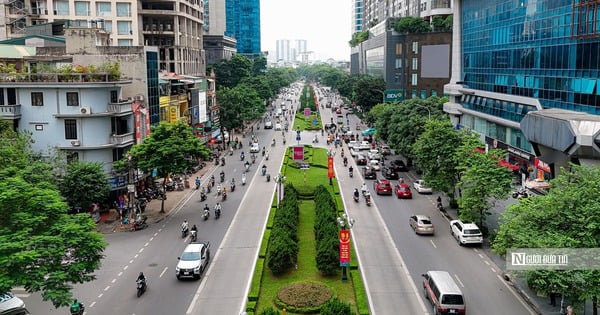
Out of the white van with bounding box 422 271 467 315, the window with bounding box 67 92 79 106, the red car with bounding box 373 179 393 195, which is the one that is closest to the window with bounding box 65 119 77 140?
the window with bounding box 67 92 79 106

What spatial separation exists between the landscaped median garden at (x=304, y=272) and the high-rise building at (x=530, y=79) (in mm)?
15111

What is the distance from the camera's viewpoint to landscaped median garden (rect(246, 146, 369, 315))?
27.1 metres

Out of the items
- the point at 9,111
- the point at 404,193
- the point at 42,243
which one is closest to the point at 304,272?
the point at 42,243

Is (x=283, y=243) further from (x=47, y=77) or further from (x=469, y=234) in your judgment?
(x=47, y=77)

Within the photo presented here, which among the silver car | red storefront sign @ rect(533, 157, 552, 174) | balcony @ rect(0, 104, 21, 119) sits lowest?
the silver car

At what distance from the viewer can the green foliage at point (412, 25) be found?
11031 cm

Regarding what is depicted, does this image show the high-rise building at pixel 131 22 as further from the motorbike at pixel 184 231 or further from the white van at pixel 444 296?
the white van at pixel 444 296

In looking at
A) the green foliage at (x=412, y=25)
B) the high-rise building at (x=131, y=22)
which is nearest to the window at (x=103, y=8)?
the high-rise building at (x=131, y=22)

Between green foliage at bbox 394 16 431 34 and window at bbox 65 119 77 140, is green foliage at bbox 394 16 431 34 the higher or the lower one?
the higher one

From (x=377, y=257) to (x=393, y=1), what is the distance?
12603 cm

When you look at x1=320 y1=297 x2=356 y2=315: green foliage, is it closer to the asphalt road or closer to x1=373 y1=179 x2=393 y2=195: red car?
the asphalt road

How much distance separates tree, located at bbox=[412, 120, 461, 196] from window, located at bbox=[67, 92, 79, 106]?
86.7 feet

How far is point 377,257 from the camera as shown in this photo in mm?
35594

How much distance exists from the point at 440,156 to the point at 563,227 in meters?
22.0
